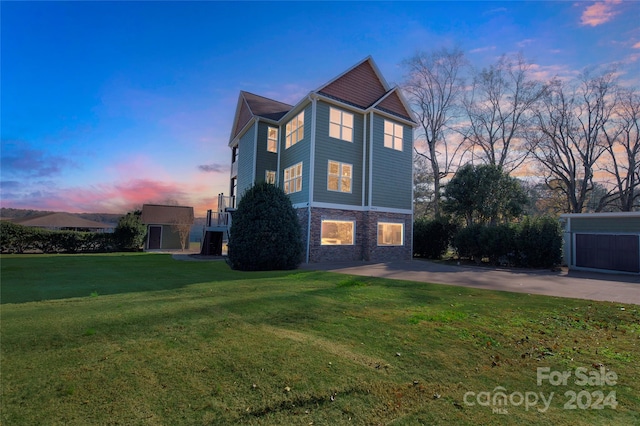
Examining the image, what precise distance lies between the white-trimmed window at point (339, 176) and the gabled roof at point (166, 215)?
64.1 ft

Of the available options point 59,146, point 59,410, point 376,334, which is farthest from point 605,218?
point 59,146

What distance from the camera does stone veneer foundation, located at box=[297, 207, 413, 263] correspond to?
1509 centimetres

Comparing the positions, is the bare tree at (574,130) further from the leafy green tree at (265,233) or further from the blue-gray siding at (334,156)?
the leafy green tree at (265,233)

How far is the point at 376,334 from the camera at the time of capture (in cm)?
421

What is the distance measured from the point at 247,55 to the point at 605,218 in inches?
750

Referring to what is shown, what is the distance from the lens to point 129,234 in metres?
25.6

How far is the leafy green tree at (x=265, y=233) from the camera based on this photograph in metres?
11.8

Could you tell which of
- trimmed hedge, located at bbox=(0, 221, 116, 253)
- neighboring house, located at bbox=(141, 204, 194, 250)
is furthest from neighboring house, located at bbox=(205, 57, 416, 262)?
neighboring house, located at bbox=(141, 204, 194, 250)

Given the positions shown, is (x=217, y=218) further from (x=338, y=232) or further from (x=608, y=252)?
(x=608, y=252)

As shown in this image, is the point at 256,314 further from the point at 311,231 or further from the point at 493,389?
the point at 311,231

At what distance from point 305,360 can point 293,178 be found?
48.2 feet

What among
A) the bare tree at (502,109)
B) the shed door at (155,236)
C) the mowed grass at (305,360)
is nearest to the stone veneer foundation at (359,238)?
the mowed grass at (305,360)

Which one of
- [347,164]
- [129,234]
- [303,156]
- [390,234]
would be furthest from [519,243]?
[129,234]

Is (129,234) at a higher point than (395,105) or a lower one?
lower
